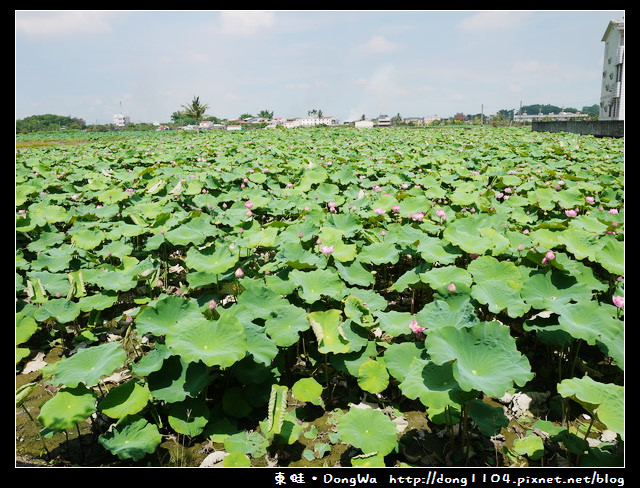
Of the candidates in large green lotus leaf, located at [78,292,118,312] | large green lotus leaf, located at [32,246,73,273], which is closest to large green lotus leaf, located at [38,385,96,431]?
large green lotus leaf, located at [78,292,118,312]

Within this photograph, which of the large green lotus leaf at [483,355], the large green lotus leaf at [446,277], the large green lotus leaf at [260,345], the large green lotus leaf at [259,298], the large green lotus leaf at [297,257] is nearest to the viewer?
the large green lotus leaf at [483,355]

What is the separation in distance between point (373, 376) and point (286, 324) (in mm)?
491

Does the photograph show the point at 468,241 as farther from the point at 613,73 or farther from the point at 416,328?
the point at 613,73

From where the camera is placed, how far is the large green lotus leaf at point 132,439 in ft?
4.77

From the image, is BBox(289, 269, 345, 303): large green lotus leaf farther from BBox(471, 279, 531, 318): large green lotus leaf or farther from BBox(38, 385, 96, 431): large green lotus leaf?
BBox(38, 385, 96, 431): large green lotus leaf

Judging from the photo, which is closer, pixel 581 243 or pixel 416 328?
pixel 416 328

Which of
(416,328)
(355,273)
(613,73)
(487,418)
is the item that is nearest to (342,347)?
(416,328)

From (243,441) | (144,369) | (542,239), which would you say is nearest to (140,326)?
(144,369)

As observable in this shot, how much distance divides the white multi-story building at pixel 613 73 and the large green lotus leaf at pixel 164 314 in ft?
118

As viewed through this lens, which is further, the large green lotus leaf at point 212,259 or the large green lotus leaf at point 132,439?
the large green lotus leaf at point 212,259

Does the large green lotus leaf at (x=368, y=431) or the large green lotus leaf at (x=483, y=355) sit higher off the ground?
the large green lotus leaf at (x=483, y=355)

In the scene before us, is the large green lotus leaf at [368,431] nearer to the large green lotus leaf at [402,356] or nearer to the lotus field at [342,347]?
the lotus field at [342,347]

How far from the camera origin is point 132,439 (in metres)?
1.51

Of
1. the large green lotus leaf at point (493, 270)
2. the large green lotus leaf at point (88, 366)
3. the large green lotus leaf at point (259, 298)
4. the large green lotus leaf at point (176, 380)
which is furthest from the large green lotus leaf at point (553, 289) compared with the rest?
the large green lotus leaf at point (88, 366)
